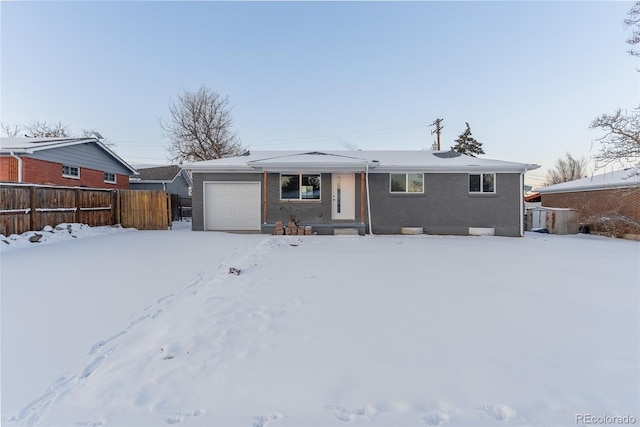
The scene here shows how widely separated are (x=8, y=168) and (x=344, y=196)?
1593 cm

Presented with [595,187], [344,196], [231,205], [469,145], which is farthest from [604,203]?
[231,205]

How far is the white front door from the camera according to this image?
41.6ft

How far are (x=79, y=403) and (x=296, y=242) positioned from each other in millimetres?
8069

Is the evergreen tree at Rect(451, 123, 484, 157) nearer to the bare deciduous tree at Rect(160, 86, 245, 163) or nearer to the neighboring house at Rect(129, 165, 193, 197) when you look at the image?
the bare deciduous tree at Rect(160, 86, 245, 163)

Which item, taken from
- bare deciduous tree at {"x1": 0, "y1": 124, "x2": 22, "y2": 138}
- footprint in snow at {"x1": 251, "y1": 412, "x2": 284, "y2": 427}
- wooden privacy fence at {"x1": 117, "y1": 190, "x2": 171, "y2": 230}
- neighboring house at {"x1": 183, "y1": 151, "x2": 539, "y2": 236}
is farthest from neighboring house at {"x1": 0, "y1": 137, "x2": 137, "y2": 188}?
bare deciduous tree at {"x1": 0, "y1": 124, "x2": 22, "y2": 138}

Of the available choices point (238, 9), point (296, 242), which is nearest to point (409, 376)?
point (296, 242)

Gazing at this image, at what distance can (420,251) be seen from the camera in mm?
8664

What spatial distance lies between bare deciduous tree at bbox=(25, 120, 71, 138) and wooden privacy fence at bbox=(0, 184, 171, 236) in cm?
3057

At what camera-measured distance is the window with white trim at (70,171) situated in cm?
1585

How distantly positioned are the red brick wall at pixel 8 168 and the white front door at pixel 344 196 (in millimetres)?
15070

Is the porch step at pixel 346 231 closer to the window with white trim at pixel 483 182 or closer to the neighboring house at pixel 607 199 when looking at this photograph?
the window with white trim at pixel 483 182

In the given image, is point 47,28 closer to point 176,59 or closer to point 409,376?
point 176,59

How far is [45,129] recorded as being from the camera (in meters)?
34.0

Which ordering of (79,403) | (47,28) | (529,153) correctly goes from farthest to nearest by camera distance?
(529,153) → (47,28) → (79,403)
